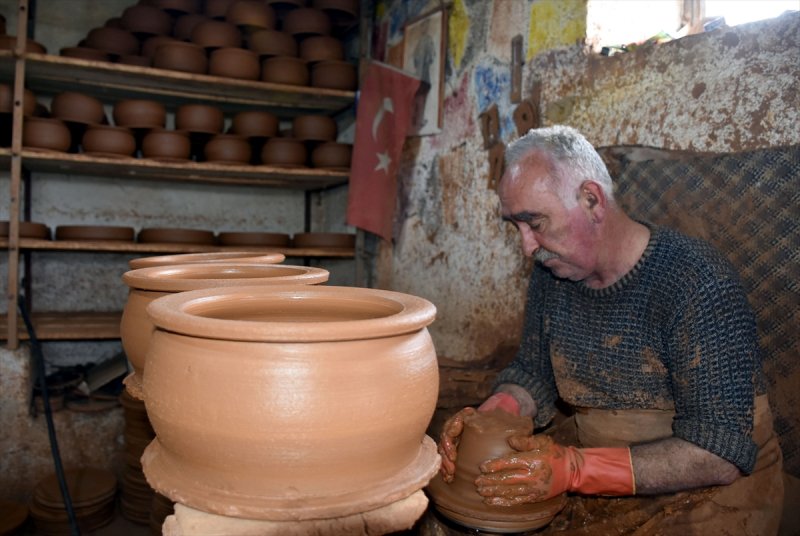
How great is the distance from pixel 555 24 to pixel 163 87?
2.90m

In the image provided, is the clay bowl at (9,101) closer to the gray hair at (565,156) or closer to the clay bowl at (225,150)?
the clay bowl at (225,150)

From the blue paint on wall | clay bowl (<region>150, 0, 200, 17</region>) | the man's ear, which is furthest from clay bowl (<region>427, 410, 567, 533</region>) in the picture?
clay bowl (<region>150, 0, 200, 17</region>)

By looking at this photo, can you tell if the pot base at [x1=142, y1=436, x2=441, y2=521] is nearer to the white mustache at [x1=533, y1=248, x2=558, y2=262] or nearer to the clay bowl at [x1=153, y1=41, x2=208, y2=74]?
the white mustache at [x1=533, y1=248, x2=558, y2=262]

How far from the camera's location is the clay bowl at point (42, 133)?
3.86m

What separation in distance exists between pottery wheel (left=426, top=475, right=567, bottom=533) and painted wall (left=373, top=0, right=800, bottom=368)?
142 centimetres

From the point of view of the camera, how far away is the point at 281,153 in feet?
14.6

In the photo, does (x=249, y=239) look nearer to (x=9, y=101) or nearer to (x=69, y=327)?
(x=69, y=327)

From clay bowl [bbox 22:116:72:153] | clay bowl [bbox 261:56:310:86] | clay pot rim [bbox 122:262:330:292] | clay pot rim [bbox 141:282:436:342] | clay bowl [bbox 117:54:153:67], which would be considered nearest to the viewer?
clay pot rim [bbox 141:282:436:342]

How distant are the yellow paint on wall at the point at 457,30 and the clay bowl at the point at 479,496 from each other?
2533 millimetres

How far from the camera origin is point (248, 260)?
6.54 ft

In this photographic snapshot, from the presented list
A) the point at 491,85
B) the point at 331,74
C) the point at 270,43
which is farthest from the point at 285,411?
the point at 270,43

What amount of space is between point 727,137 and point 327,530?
79.2 inches

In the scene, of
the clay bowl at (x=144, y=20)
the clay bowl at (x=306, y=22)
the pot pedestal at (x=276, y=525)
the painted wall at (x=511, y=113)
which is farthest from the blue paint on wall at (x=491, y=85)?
the pot pedestal at (x=276, y=525)

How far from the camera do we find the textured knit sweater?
171 cm
